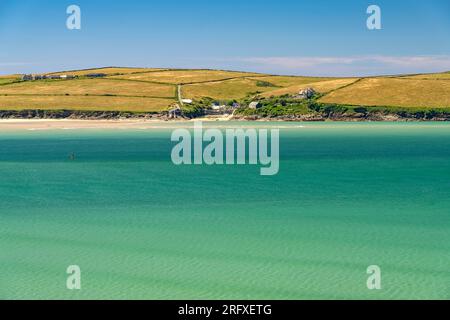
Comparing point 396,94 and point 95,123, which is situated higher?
point 396,94

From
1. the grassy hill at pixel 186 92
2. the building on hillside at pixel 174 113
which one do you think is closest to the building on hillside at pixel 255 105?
the grassy hill at pixel 186 92

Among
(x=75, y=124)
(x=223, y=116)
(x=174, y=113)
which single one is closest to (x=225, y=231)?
(x=75, y=124)

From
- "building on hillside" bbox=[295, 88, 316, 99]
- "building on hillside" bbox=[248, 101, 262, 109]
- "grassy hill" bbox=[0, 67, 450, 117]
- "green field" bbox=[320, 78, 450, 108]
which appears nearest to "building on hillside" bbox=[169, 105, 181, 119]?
"grassy hill" bbox=[0, 67, 450, 117]

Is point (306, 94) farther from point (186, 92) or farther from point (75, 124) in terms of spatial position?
point (75, 124)

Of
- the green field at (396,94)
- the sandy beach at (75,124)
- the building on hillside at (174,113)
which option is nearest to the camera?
the sandy beach at (75,124)

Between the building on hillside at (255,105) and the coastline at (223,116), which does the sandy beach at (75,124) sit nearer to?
the coastline at (223,116)
